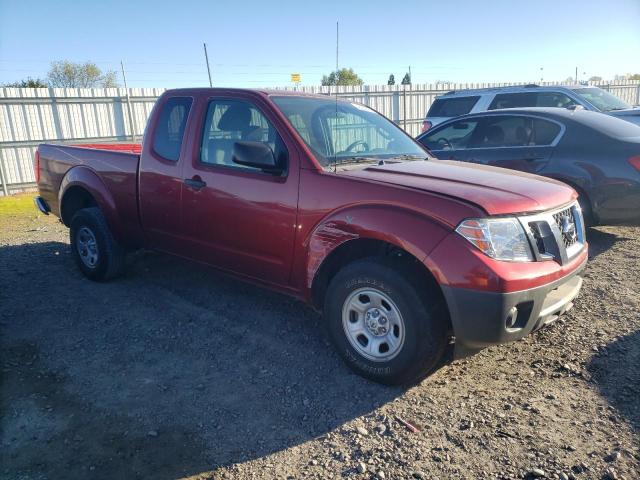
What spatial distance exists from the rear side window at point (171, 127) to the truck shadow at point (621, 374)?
12.3ft

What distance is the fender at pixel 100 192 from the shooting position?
5.20 m

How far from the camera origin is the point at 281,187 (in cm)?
372

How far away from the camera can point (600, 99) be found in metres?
10.5

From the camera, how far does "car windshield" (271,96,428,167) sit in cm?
388

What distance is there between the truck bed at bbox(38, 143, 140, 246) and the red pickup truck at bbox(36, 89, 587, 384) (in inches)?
1.2

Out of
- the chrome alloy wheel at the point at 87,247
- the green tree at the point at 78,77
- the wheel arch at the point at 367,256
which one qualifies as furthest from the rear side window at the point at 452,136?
the green tree at the point at 78,77

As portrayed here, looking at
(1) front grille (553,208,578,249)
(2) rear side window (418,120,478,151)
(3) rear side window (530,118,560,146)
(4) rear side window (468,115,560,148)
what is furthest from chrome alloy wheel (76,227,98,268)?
(3) rear side window (530,118,560,146)

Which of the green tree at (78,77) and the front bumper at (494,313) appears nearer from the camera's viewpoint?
the front bumper at (494,313)

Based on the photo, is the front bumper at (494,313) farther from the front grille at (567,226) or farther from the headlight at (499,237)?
the front grille at (567,226)

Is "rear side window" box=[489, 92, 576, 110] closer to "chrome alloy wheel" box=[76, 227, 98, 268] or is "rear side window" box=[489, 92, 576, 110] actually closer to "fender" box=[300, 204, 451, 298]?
"fender" box=[300, 204, 451, 298]

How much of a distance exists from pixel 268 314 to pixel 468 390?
1.97 m

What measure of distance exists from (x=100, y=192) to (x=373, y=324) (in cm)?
344

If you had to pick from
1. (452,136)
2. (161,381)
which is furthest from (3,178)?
(161,381)

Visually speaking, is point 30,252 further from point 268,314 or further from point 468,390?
point 468,390
